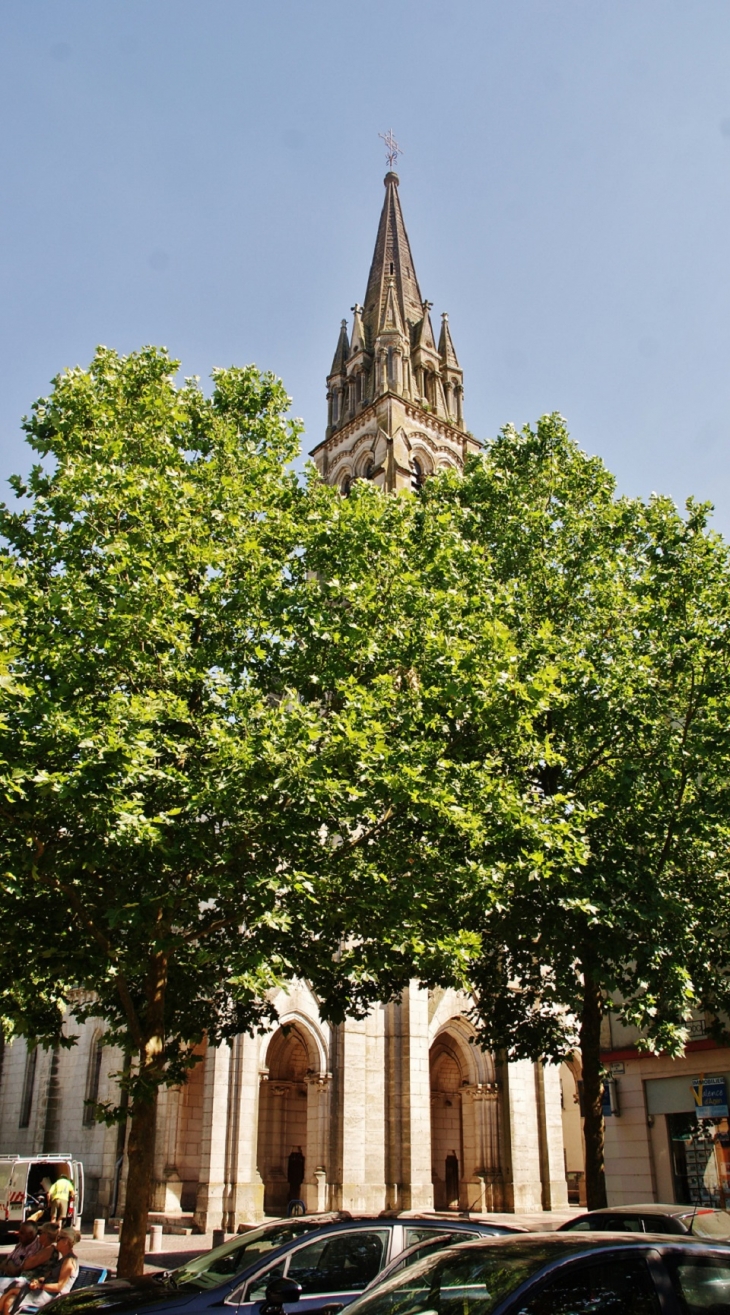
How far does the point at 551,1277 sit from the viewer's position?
454cm

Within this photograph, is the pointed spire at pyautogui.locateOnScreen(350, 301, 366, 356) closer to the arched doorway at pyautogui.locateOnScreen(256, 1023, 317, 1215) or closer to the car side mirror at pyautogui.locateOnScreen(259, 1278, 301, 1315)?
the arched doorway at pyautogui.locateOnScreen(256, 1023, 317, 1215)

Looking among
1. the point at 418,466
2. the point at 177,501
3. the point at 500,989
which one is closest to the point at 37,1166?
the point at 500,989

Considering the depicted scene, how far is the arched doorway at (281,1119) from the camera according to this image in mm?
28859

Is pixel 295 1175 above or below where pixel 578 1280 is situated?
below

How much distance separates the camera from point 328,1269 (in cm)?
801

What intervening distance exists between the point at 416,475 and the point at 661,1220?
3576 cm

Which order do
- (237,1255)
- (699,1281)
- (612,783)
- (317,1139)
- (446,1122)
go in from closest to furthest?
(699,1281) → (237,1255) → (612,783) → (317,1139) → (446,1122)

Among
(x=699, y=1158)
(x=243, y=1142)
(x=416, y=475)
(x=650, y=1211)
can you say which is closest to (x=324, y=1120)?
(x=243, y=1142)

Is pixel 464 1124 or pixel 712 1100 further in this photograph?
pixel 464 1124

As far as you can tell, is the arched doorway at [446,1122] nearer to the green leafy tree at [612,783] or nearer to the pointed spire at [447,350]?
the green leafy tree at [612,783]

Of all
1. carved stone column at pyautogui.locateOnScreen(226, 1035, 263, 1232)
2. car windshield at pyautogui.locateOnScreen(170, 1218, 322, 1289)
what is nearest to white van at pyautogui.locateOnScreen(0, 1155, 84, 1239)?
carved stone column at pyautogui.locateOnScreen(226, 1035, 263, 1232)

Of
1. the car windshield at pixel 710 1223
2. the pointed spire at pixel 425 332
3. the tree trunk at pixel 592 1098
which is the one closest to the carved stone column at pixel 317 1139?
the tree trunk at pixel 592 1098

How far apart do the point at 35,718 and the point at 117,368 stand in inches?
284

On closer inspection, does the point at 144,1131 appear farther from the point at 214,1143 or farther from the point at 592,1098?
the point at 214,1143
